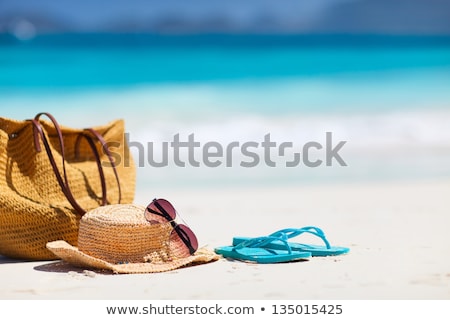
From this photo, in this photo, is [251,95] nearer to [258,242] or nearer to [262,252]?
[258,242]

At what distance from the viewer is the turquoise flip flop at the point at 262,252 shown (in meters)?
3.16

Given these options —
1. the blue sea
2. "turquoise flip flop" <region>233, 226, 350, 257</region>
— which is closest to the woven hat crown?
"turquoise flip flop" <region>233, 226, 350, 257</region>

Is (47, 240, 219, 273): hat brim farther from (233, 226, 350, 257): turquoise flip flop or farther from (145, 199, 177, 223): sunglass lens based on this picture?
(233, 226, 350, 257): turquoise flip flop

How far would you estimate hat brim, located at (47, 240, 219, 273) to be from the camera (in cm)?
300

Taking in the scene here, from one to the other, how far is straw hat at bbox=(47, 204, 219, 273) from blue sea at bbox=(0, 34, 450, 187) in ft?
11.5

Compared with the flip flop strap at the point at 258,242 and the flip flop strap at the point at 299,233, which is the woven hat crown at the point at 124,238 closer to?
the flip flop strap at the point at 258,242

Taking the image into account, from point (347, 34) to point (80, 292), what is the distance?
502 inches

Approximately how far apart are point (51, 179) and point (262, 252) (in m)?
1.14

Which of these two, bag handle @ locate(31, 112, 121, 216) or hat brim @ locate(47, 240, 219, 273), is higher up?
bag handle @ locate(31, 112, 121, 216)

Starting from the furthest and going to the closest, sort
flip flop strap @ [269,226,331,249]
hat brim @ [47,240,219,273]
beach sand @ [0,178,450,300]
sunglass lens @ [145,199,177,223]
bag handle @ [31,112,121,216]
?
bag handle @ [31,112,121,216], flip flop strap @ [269,226,331,249], sunglass lens @ [145,199,177,223], hat brim @ [47,240,219,273], beach sand @ [0,178,450,300]

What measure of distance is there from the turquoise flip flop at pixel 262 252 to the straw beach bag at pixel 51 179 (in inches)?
28.7

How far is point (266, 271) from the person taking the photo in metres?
3.00

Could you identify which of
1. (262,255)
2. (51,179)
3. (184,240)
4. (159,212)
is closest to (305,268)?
(262,255)

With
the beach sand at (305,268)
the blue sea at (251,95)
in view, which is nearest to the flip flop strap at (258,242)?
the beach sand at (305,268)
